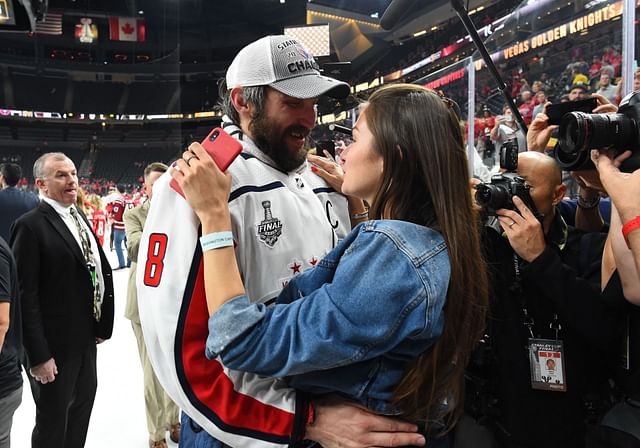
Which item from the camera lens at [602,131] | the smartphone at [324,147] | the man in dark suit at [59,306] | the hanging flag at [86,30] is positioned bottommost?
the man in dark suit at [59,306]

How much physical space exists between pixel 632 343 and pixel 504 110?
2.11m

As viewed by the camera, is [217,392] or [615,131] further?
[615,131]

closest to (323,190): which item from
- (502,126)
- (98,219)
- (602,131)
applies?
(602,131)

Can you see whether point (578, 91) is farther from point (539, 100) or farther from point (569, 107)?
A: point (569, 107)

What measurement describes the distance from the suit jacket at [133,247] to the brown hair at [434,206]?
223 cm

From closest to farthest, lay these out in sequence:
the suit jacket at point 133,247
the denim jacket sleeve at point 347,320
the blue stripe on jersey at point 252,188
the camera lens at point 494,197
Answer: the denim jacket sleeve at point 347,320 → the blue stripe on jersey at point 252,188 → the camera lens at point 494,197 → the suit jacket at point 133,247

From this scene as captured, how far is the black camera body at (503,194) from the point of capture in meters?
1.34

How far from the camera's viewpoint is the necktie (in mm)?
2357

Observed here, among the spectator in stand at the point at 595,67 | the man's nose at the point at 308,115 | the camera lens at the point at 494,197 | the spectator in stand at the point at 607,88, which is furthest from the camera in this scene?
the spectator in stand at the point at 595,67

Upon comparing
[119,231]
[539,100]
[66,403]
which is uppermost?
[539,100]

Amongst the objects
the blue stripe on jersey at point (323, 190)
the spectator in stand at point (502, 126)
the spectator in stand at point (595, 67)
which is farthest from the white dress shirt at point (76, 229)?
the spectator in stand at point (595, 67)

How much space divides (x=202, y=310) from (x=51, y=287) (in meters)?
1.63

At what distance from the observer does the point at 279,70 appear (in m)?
1.13

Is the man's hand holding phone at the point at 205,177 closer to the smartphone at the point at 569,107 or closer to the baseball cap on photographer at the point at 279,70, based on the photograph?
the baseball cap on photographer at the point at 279,70
